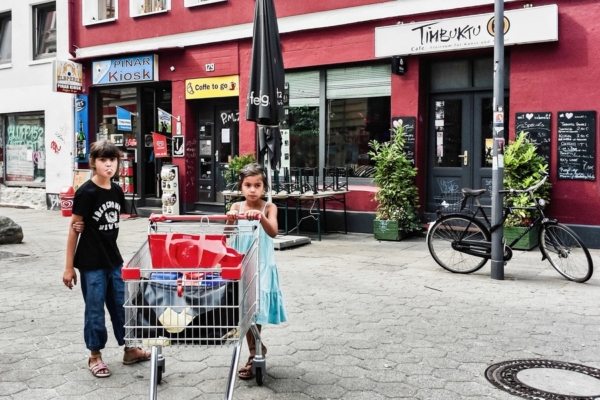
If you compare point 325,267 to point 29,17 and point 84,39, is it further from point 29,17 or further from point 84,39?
point 29,17

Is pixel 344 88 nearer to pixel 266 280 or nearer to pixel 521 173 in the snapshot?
pixel 521 173

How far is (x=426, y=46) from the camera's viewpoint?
36.3ft

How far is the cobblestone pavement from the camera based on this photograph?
13.9 ft

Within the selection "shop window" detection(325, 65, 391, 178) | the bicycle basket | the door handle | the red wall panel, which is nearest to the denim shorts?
the bicycle basket

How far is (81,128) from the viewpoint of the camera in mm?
16844

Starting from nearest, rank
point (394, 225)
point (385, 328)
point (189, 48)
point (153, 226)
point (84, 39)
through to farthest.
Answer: point (153, 226) → point (385, 328) → point (394, 225) → point (189, 48) → point (84, 39)

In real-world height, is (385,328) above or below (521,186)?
below

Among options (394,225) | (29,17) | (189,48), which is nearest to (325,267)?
(394,225)

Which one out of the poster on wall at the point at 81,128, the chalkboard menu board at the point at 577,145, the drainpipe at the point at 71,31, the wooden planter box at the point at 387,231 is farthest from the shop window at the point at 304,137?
the drainpipe at the point at 71,31

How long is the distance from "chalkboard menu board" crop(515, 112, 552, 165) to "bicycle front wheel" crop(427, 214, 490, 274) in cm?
286

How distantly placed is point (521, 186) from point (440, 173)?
7.29ft

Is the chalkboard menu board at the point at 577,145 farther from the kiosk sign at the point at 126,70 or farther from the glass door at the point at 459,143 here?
the kiosk sign at the point at 126,70

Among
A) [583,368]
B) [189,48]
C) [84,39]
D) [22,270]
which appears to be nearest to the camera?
[583,368]

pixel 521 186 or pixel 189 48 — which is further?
pixel 189 48
